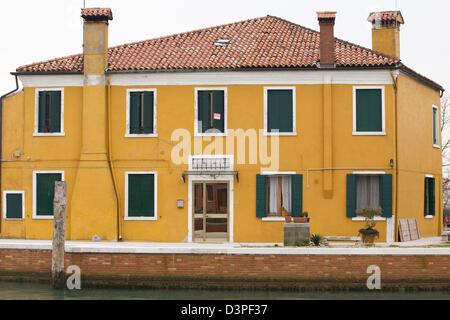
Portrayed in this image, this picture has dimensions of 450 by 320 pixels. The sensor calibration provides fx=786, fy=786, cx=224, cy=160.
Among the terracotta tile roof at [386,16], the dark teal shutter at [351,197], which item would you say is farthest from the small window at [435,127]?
the dark teal shutter at [351,197]

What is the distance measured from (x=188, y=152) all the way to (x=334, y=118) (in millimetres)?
4705

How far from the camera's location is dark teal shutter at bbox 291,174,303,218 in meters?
24.3

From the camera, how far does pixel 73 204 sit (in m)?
24.6

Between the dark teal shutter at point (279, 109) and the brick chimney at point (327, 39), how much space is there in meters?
1.49

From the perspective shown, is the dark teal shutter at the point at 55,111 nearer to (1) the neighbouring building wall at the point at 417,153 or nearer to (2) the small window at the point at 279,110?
Result: (2) the small window at the point at 279,110

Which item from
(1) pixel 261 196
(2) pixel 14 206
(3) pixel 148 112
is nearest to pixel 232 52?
(3) pixel 148 112

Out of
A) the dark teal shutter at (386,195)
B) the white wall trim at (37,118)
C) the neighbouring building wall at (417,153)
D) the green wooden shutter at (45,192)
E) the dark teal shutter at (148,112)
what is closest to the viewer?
the dark teal shutter at (386,195)

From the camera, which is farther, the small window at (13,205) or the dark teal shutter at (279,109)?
the small window at (13,205)

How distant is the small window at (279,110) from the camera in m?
24.7

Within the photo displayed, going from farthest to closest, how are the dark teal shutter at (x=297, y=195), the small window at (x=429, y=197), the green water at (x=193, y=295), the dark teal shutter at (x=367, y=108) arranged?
the small window at (x=429, y=197)
the dark teal shutter at (x=367, y=108)
the dark teal shutter at (x=297, y=195)
the green water at (x=193, y=295)

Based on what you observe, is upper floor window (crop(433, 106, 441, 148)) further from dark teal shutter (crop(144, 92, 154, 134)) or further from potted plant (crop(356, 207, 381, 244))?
dark teal shutter (crop(144, 92, 154, 134))
